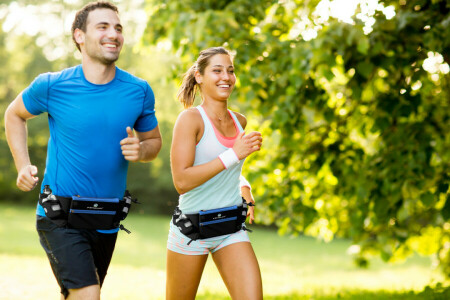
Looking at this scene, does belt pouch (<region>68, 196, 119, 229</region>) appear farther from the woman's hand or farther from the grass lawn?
the grass lawn

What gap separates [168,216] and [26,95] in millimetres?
36294

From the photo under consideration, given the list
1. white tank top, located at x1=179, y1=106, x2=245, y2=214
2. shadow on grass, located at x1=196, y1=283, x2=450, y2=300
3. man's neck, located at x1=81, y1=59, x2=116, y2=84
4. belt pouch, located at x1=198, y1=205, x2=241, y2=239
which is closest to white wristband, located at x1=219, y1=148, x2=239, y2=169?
white tank top, located at x1=179, y1=106, x2=245, y2=214

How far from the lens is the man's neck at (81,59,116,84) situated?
3.55 meters

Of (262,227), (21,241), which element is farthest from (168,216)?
(21,241)

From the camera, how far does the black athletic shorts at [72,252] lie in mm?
3328

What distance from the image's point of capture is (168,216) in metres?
39.5

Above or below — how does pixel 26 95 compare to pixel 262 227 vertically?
above

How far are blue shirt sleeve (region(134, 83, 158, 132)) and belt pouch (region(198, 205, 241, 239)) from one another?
64 cm

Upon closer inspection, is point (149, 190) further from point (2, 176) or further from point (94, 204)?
point (94, 204)

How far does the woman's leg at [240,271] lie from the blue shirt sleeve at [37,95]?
4.47 ft

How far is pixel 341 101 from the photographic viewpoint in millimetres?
8000

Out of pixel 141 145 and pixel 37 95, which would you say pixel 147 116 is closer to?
pixel 141 145

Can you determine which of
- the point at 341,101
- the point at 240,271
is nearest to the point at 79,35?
the point at 240,271

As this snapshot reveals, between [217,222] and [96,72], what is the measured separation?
1.13 metres
